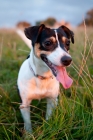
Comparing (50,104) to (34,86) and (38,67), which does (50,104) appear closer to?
(34,86)

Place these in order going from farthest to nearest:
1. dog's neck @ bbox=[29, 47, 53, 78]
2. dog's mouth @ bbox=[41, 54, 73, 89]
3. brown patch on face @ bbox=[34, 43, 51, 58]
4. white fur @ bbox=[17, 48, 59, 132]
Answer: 1. white fur @ bbox=[17, 48, 59, 132]
2. dog's neck @ bbox=[29, 47, 53, 78]
3. brown patch on face @ bbox=[34, 43, 51, 58]
4. dog's mouth @ bbox=[41, 54, 73, 89]

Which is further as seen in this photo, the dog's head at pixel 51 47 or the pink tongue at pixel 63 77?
the pink tongue at pixel 63 77

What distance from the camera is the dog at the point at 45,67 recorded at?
2.98 metres

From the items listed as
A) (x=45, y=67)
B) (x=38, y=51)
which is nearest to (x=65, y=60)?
(x=38, y=51)

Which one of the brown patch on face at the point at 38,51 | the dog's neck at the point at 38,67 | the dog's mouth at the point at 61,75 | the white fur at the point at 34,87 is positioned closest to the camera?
the dog's mouth at the point at 61,75

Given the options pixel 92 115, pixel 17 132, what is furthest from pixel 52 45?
pixel 17 132

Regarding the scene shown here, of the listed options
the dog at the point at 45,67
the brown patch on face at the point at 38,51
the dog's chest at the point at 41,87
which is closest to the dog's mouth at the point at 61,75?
the dog at the point at 45,67

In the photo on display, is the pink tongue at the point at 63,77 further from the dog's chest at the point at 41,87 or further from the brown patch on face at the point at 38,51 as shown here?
the dog's chest at the point at 41,87

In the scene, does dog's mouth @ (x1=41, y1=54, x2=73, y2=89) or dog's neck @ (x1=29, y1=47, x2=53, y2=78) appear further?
dog's neck @ (x1=29, y1=47, x2=53, y2=78)

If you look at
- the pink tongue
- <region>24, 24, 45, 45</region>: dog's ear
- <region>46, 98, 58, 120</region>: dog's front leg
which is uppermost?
<region>24, 24, 45, 45</region>: dog's ear

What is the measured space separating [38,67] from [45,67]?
0.30 feet

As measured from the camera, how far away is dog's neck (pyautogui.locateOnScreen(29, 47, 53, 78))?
329 cm

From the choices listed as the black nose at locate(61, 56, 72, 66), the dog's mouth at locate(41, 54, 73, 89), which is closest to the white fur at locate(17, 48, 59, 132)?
the dog's mouth at locate(41, 54, 73, 89)

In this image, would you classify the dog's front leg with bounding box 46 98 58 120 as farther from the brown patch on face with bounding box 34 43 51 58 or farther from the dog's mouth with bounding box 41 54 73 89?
the brown patch on face with bounding box 34 43 51 58
